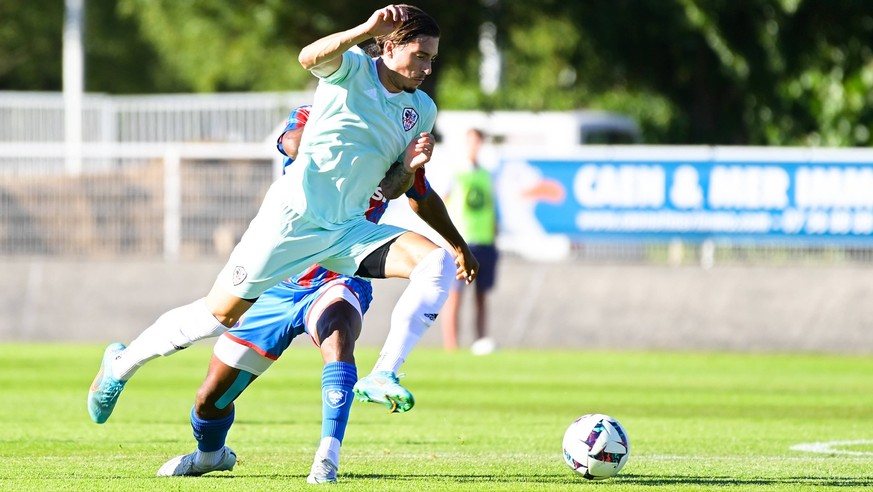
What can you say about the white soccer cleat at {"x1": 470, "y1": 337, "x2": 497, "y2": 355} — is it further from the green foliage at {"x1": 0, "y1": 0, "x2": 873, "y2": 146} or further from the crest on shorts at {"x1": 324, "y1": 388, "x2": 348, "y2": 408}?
the crest on shorts at {"x1": 324, "y1": 388, "x2": 348, "y2": 408}

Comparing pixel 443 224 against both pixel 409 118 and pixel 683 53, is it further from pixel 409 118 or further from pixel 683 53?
pixel 683 53

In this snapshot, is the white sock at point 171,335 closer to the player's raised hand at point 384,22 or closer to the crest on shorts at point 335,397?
the crest on shorts at point 335,397

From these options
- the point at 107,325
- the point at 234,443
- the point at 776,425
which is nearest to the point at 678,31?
the point at 107,325

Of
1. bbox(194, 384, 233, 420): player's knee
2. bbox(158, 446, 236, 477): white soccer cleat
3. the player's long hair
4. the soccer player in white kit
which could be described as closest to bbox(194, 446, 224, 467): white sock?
bbox(158, 446, 236, 477): white soccer cleat

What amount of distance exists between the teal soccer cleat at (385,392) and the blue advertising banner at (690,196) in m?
12.0

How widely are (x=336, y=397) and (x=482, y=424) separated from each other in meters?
3.53

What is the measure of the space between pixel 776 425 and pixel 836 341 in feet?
25.6

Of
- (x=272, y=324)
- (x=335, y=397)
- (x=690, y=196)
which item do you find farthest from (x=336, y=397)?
(x=690, y=196)

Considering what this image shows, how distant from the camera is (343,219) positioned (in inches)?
287

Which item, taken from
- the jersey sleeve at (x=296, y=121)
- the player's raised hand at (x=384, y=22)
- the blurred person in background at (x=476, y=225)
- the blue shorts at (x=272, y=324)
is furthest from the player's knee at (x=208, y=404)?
the blurred person in background at (x=476, y=225)

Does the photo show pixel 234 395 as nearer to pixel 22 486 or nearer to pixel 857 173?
pixel 22 486

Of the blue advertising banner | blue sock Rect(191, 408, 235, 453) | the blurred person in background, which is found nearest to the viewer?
blue sock Rect(191, 408, 235, 453)

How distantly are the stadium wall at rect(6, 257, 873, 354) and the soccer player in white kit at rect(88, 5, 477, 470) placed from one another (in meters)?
10.8

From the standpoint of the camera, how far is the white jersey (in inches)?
281
